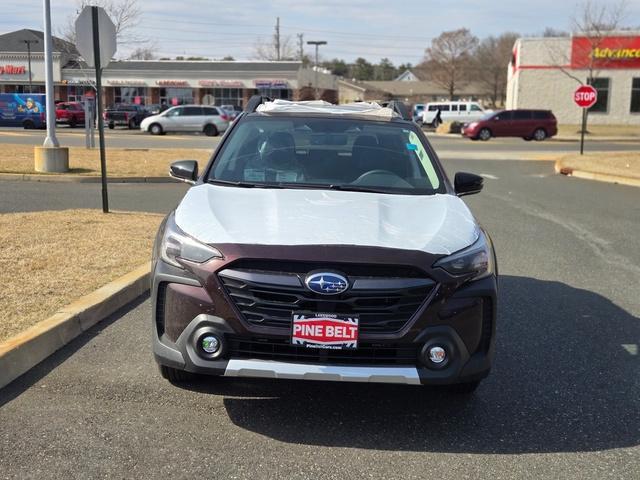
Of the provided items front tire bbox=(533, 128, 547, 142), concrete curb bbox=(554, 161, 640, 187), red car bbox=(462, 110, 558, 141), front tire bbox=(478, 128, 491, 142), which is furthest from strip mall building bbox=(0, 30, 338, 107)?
concrete curb bbox=(554, 161, 640, 187)

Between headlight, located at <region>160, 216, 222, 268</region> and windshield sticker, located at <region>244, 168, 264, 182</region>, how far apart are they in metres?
1.01

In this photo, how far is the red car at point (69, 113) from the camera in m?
44.1

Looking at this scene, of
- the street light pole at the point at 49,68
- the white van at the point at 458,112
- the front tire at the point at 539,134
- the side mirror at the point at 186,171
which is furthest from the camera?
the white van at the point at 458,112

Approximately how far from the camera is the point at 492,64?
10119 centimetres

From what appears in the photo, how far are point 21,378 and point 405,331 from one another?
7.95 feet

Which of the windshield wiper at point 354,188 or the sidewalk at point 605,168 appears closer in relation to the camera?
the windshield wiper at point 354,188

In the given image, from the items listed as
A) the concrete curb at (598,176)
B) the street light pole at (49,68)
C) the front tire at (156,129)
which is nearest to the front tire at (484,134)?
the concrete curb at (598,176)

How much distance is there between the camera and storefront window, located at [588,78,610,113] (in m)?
49.1

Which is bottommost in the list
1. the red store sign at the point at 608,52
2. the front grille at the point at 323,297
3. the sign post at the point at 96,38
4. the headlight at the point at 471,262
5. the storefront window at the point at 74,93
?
the front grille at the point at 323,297

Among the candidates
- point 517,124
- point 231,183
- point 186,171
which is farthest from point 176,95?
point 231,183

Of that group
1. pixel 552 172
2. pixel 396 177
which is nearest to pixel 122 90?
pixel 552 172

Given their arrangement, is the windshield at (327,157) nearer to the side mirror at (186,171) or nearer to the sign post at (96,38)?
the side mirror at (186,171)

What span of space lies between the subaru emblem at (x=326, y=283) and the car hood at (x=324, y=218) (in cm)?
18

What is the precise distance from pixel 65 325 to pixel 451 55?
93592 millimetres
